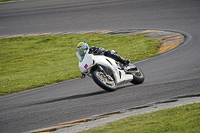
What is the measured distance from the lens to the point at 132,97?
820 centimetres

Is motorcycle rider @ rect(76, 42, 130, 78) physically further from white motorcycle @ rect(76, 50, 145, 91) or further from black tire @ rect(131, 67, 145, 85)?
black tire @ rect(131, 67, 145, 85)

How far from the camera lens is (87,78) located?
41.4 ft

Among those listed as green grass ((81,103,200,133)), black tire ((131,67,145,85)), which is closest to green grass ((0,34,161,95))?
black tire ((131,67,145,85))

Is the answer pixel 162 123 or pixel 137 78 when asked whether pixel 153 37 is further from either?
pixel 162 123

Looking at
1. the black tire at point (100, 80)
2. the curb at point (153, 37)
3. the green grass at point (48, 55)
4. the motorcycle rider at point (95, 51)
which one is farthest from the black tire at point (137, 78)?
the green grass at point (48, 55)

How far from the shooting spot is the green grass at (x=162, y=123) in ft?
15.9

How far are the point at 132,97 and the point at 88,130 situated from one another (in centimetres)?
261

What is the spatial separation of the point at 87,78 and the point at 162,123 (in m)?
7.52

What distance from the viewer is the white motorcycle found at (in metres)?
8.93

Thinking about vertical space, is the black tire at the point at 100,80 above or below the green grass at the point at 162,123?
above

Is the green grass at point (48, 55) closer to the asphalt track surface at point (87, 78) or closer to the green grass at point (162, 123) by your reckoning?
the asphalt track surface at point (87, 78)

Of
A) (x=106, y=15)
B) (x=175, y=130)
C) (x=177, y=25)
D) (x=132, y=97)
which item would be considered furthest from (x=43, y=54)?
(x=175, y=130)

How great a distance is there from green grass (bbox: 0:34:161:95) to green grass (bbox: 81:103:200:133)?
7488 mm

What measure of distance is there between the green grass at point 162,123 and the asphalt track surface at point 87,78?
1431 mm
